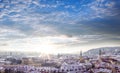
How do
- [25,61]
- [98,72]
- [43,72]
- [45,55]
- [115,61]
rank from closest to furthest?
[98,72] → [43,72] → [115,61] → [25,61] → [45,55]

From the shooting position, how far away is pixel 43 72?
1478 centimetres

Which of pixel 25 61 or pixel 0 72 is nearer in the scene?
pixel 0 72

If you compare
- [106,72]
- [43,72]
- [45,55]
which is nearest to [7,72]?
[43,72]

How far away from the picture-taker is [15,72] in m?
15.4

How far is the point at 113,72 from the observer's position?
14.2m

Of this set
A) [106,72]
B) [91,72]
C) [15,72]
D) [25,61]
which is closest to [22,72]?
[15,72]

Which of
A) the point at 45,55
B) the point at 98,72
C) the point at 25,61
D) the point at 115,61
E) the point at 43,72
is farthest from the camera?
the point at 45,55

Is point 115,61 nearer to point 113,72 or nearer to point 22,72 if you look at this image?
point 113,72

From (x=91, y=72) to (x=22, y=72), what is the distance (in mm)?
5360

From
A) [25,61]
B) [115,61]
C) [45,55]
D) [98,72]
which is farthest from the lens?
[45,55]

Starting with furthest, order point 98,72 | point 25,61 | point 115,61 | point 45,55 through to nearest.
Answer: point 45,55, point 25,61, point 115,61, point 98,72

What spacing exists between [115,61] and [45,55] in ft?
46.6

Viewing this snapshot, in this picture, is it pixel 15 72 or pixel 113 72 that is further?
pixel 15 72

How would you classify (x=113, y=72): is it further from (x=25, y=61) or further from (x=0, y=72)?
(x=25, y=61)
